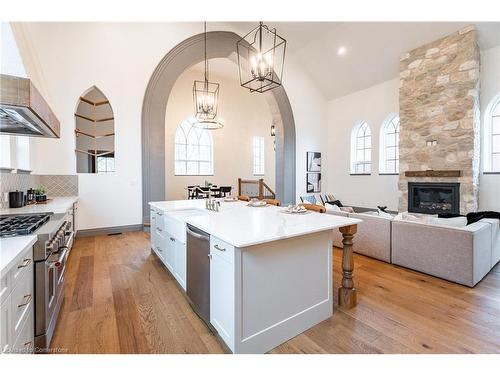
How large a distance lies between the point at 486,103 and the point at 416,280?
4636mm

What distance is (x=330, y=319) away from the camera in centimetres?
206

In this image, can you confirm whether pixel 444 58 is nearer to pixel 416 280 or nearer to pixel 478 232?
pixel 478 232

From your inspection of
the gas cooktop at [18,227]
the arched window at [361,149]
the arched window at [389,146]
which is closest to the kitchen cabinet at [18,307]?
the gas cooktop at [18,227]

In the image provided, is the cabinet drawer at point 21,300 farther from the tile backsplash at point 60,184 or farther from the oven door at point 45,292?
the tile backsplash at point 60,184

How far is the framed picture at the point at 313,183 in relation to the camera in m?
7.60

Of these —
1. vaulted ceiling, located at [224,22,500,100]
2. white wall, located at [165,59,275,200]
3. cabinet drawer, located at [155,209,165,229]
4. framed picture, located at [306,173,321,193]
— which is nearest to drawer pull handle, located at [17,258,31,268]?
cabinet drawer, located at [155,209,165,229]

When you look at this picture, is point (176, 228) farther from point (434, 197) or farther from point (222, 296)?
point (434, 197)

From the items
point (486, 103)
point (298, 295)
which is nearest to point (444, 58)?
point (486, 103)

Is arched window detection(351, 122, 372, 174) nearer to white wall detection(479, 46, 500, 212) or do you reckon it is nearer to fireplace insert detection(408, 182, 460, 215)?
fireplace insert detection(408, 182, 460, 215)

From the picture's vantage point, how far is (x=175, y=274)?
2.60m

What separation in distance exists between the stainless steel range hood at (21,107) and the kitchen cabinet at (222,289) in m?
1.34

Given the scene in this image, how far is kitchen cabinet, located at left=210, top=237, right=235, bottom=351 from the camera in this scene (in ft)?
5.13

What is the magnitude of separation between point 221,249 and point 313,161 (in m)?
6.57

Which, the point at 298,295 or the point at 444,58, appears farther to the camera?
the point at 444,58
